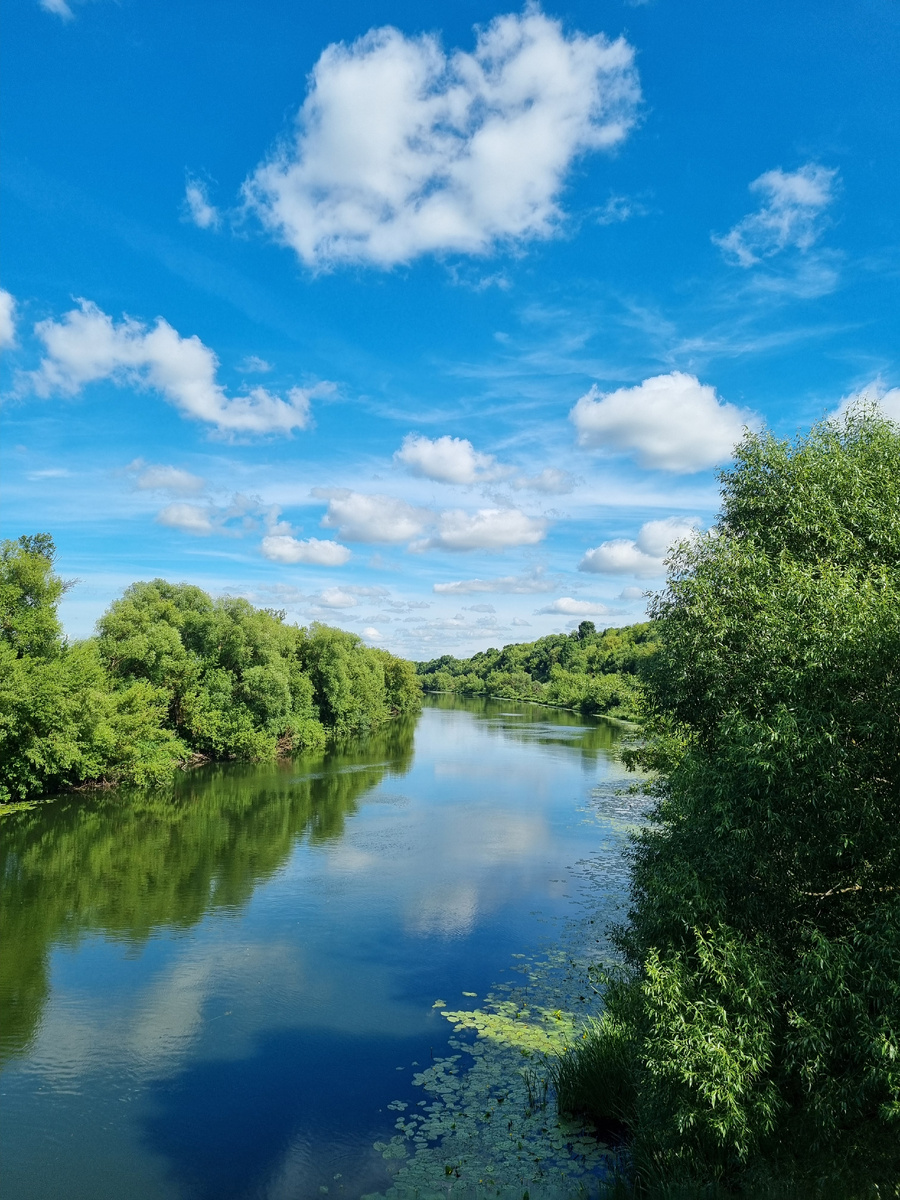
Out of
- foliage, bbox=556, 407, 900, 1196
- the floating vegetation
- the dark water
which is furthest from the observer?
the dark water

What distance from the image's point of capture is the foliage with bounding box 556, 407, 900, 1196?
8.23 metres

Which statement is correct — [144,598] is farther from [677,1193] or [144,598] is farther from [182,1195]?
[677,1193]

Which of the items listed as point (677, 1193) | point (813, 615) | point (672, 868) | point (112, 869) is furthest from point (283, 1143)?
point (112, 869)

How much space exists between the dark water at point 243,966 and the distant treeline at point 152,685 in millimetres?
2717

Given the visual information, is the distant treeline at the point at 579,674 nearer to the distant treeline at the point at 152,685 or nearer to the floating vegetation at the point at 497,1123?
the distant treeline at the point at 152,685

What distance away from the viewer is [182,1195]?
1018 cm

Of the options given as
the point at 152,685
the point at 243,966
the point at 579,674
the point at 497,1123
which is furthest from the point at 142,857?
the point at 579,674

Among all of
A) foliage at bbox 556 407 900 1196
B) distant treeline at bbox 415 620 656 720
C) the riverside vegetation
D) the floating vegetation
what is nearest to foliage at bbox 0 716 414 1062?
the riverside vegetation

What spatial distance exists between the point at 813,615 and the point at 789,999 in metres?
5.07

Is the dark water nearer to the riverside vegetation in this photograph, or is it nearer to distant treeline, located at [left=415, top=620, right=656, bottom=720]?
the riverside vegetation

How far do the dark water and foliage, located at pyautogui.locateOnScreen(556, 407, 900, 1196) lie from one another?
196 inches

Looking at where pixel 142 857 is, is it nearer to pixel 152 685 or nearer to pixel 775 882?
pixel 152 685

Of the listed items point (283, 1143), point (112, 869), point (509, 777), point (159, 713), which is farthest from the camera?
point (509, 777)

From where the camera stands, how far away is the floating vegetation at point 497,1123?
33.1ft
